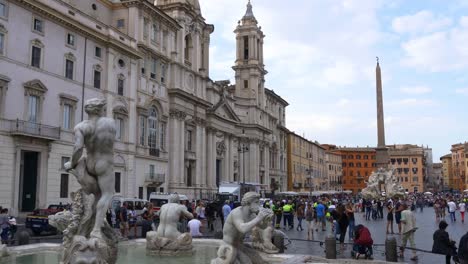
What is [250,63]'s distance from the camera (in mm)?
66875

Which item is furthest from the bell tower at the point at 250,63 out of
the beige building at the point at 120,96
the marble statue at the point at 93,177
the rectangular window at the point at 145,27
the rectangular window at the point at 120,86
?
the marble statue at the point at 93,177

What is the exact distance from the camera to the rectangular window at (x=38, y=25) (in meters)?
27.3

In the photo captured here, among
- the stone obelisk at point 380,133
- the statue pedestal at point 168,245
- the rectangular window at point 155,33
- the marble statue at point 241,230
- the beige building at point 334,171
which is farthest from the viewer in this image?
the beige building at point 334,171

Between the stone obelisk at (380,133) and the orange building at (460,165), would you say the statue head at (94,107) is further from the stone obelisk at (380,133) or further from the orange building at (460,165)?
the orange building at (460,165)

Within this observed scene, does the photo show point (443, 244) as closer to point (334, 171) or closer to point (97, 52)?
point (97, 52)

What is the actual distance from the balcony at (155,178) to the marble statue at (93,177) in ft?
100

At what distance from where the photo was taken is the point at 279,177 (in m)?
76.1

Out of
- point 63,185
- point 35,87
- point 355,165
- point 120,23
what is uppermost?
point 120,23

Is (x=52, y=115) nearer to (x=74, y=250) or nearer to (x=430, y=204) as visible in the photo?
(x=74, y=250)

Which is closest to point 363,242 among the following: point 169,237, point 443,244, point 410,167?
point 443,244

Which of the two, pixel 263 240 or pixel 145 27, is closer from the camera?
pixel 263 240

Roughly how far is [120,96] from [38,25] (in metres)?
8.29

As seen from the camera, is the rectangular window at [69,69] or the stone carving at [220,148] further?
the stone carving at [220,148]

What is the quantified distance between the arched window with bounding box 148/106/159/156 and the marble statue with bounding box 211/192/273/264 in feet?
107
